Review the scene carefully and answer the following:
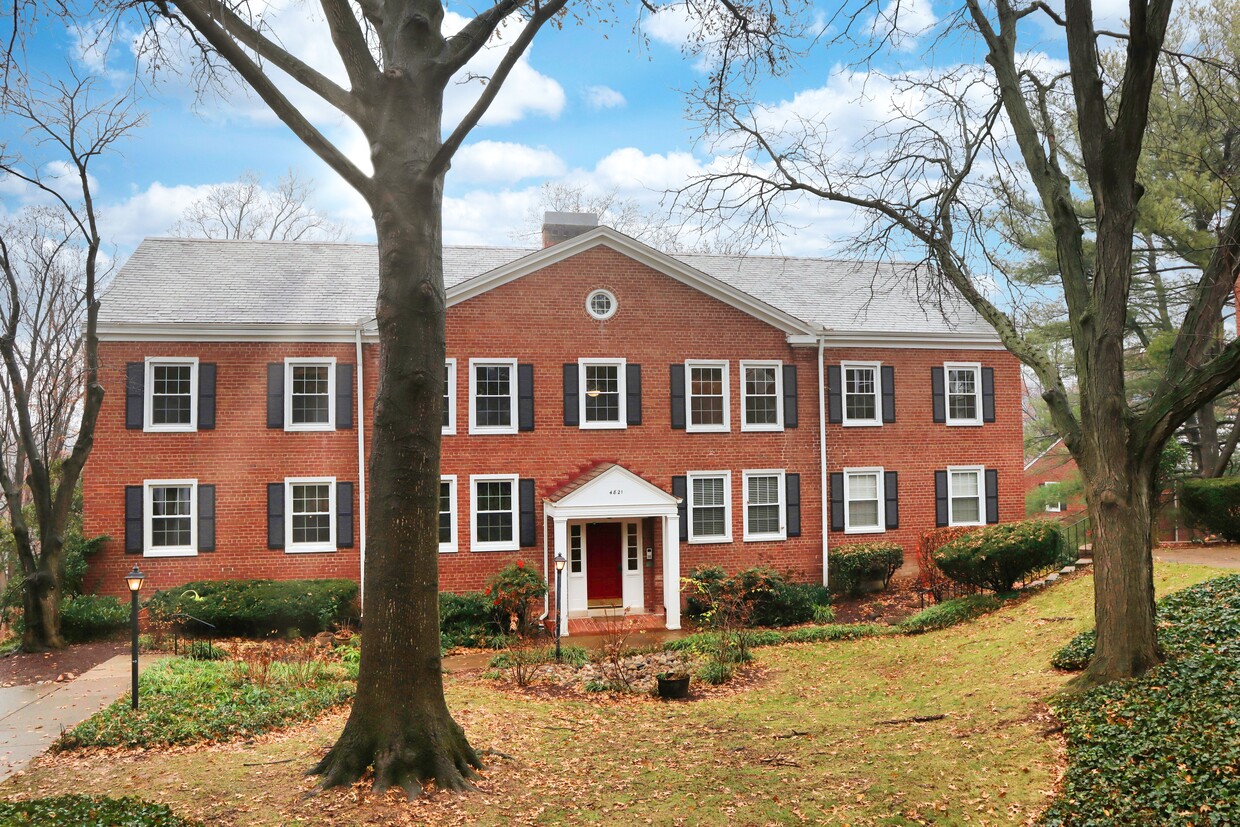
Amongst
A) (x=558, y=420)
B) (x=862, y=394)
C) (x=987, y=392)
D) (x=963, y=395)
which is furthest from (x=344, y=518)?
(x=987, y=392)

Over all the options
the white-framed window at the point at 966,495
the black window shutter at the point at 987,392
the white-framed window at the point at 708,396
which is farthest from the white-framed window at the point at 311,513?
the black window shutter at the point at 987,392

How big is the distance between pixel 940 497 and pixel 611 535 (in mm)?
8811

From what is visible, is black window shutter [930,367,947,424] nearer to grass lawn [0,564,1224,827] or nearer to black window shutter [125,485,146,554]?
grass lawn [0,564,1224,827]

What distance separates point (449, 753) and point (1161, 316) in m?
27.0

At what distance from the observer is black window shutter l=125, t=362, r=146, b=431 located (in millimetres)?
19188

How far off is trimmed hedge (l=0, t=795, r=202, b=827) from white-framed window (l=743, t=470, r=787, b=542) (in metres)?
16.4

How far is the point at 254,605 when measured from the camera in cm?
1788

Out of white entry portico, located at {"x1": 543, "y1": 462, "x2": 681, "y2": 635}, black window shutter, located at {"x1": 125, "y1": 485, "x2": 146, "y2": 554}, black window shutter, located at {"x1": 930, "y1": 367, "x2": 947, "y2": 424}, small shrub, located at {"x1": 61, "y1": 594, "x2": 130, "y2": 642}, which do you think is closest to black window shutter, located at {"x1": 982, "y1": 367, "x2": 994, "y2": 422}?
black window shutter, located at {"x1": 930, "y1": 367, "x2": 947, "y2": 424}

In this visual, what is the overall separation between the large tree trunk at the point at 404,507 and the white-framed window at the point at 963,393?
18436mm

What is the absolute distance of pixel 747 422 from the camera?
2198cm

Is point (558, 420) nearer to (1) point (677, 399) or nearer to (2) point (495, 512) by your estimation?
(2) point (495, 512)

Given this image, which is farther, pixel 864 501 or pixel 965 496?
pixel 965 496

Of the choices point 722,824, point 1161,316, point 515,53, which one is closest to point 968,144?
point 515,53

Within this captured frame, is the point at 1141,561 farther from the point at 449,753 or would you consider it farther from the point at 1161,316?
the point at 1161,316
